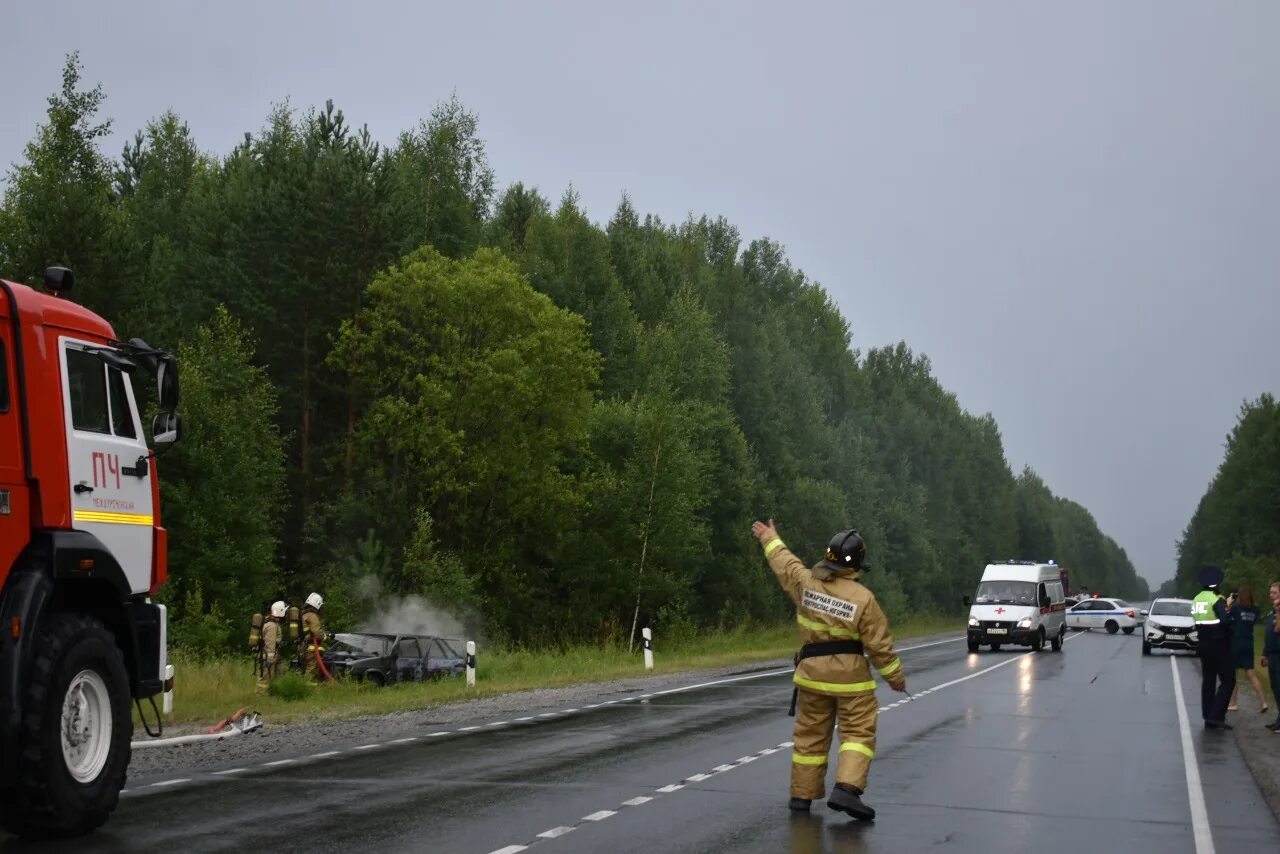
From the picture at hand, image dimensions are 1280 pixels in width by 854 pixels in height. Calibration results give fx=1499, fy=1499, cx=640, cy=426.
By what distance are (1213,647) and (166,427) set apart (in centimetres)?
1446

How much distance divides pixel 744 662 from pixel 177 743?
23.3m

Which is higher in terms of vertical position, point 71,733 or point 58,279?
point 58,279

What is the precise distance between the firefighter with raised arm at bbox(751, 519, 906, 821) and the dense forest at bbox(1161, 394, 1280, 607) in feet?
255

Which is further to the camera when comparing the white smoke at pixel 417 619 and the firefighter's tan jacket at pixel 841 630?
the white smoke at pixel 417 619

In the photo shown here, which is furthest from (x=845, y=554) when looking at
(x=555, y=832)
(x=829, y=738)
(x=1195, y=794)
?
(x=1195, y=794)

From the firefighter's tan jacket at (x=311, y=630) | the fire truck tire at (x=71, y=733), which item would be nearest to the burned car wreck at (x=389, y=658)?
the firefighter's tan jacket at (x=311, y=630)

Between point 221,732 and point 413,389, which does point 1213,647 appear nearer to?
point 221,732

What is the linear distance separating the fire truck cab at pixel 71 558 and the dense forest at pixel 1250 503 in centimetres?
8026

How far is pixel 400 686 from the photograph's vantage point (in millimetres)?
25766

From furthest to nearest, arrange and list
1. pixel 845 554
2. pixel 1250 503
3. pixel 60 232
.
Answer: pixel 1250 503
pixel 60 232
pixel 845 554

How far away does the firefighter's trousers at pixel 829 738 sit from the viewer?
1034 centimetres

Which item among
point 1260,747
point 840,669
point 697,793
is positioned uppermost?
point 840,669

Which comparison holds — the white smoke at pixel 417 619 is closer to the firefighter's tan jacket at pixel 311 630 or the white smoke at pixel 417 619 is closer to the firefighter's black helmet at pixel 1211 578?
the firefighter's tan jacket at pixel 311 630

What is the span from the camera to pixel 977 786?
12742mm
